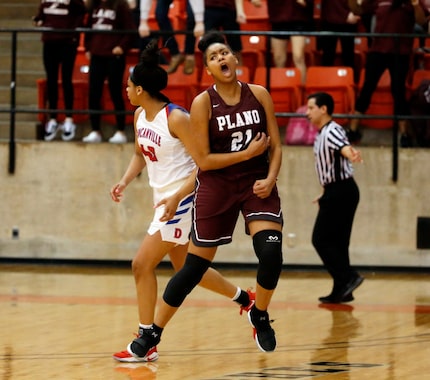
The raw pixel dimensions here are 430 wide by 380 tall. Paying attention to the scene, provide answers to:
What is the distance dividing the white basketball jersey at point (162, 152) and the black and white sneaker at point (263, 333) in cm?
102

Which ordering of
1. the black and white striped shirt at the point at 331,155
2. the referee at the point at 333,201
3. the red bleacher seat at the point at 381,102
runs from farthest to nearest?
the red bleacher seat at the point at 381,102, the referee at the point at 333,201, the black and white striped shirt at the point at 331,155

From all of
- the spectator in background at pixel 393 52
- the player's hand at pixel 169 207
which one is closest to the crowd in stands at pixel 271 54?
the spectator in background at pixel 393 52

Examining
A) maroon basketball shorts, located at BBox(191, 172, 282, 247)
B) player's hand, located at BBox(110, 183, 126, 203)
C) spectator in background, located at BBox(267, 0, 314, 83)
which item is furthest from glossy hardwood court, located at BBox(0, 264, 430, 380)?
spectator in background, located at BBox(267, 0, 314, 83)

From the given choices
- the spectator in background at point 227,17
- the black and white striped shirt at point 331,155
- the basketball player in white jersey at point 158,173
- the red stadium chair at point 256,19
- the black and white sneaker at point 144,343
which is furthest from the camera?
the red stadium chair at point 256,19

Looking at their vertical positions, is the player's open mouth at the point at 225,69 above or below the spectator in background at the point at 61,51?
below

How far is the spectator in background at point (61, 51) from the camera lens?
522 inches

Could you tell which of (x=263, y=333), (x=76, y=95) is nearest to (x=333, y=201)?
(x=263, y=333)

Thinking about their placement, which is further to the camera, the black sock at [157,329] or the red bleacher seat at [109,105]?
the red bleacher seat at [109,105]

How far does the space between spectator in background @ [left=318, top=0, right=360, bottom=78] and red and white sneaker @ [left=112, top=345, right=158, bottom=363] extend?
263 inches

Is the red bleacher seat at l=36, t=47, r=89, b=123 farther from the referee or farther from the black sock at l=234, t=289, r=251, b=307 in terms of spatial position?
the black sock at l=234, t=289, r=251, b=307

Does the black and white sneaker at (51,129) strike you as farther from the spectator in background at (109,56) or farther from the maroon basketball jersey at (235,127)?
the maroon basketball jersey at (235,127)

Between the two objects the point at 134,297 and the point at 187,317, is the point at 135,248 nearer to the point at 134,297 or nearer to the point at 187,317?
the point at 134,297

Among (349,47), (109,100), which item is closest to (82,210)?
(109,100)

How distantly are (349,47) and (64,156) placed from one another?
349cm
